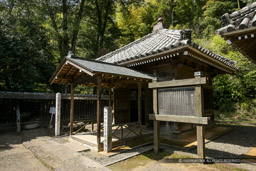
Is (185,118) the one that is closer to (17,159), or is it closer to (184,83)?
(184,83)

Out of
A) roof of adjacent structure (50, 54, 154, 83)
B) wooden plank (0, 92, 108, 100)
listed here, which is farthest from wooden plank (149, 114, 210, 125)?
wooden plank (0, 92, 108, 100)

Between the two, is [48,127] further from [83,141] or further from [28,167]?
[28,167]

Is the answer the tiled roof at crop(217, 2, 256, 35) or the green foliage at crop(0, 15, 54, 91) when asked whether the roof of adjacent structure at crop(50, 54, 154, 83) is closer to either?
the tiled roof at crop(217, 2, 256, 35)

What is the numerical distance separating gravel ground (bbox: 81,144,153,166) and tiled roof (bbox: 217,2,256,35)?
14.2 feet

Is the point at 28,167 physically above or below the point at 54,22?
below

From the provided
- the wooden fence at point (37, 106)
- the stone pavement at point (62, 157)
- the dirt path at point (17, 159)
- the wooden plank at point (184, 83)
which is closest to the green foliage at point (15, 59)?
the wooden fence at point (37, 106)

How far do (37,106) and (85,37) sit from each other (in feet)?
40.2

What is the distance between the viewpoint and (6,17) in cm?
1198

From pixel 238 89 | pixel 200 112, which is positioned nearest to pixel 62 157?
pixel 200 112

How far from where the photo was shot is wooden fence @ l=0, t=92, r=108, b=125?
933 centimetres

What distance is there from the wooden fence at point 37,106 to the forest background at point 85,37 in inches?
54.3

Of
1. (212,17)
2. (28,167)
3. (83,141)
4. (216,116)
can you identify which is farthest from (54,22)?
(212,17)

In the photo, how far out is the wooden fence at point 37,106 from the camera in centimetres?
933

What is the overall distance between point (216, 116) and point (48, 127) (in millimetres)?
13474
